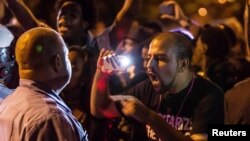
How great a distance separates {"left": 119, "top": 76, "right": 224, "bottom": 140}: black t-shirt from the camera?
2.84m

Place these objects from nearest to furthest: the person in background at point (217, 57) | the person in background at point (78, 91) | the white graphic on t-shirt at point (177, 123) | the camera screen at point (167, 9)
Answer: the white graphic on t-shirt at point (177, 123)
the person in background at point (78, 91)
the person in background at point (217, 57)
the camera screen at point (167, 9)

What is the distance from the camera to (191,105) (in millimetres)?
2949

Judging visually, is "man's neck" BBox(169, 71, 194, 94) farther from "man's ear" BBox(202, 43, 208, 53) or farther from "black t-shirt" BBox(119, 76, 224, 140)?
"man's ear" BBox(202, 43, 208, 53)

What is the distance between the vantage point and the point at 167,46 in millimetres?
3000

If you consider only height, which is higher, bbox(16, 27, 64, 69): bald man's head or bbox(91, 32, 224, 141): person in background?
bbox(16, 27, 64, 69): bald man's head

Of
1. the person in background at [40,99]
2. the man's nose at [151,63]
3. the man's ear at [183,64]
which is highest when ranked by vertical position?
the person in background at [40,99]

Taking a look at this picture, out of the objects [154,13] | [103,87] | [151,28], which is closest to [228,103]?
[103,87]

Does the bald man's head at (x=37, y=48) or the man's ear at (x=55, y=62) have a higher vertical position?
the bald man's head at (x=37, y=48)

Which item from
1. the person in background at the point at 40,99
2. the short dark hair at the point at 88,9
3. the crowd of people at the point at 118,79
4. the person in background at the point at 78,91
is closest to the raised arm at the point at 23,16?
the crowd of people at the point at 118,79

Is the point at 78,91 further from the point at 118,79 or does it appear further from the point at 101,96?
the point at 101,96

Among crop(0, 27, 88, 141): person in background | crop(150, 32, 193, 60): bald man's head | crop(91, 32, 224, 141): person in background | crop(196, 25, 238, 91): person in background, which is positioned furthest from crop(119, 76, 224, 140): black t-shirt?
crop(196, 25, 238, 91): person in background

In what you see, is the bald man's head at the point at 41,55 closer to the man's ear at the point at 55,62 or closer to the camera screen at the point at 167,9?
the man's ear at the point at 55,62

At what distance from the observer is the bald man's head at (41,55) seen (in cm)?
215

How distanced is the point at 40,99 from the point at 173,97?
1172mm
